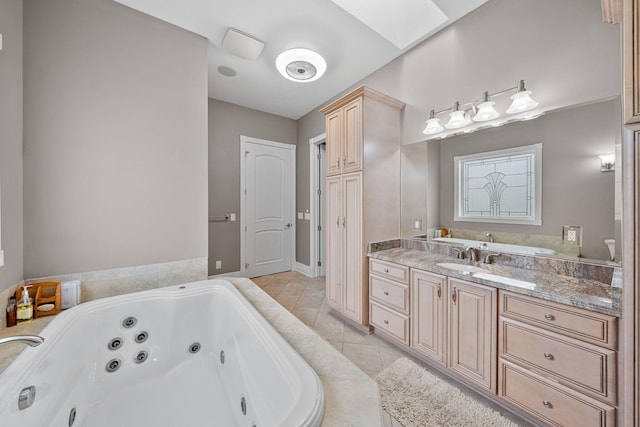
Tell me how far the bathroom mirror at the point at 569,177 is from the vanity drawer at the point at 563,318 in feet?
1.64

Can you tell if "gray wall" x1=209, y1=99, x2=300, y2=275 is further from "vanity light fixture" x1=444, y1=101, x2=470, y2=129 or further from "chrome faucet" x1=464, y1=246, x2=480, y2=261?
"chrome faucet" x1=464, y1=246, x2=480, y2=261

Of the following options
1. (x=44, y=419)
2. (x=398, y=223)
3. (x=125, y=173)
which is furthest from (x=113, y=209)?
A: (x=398, y=223)

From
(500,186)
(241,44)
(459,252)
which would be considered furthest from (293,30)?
(459,252)

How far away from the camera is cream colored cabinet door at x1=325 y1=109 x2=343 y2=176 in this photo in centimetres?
238

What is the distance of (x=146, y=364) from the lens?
1501 millimetres

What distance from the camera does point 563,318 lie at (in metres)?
1.12

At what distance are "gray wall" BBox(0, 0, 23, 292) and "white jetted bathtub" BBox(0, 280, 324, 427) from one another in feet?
1.53

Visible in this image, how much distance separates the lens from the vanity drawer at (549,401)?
104 cm

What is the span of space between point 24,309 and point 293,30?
8.84 ft

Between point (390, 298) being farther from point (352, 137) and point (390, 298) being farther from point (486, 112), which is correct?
point (486, 112)

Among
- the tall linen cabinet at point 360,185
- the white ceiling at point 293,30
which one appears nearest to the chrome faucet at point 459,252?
the tall linen cabinet at point 360,185

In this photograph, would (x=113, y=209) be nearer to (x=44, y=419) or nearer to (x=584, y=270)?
(x=44, y=419)

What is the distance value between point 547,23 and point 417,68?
3.05 feet

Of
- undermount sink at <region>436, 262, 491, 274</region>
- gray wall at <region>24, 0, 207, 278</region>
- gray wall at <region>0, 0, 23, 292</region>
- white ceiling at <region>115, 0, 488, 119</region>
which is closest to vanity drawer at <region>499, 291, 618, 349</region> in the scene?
undermount sink at <region>436, 262, 491, 274</region>
